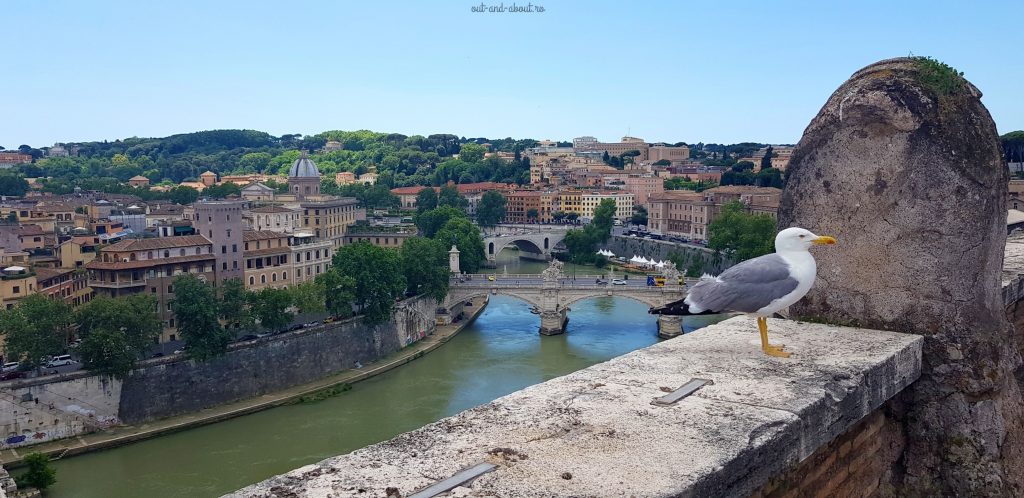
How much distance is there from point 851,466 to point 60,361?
50.0ft

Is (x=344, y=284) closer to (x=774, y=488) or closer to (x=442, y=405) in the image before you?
(x=442, y=405)

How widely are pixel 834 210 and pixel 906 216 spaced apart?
0.88 ft

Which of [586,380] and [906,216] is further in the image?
[906,216]

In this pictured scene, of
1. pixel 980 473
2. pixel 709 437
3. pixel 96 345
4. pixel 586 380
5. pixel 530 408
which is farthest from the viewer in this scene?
pixel 96 345

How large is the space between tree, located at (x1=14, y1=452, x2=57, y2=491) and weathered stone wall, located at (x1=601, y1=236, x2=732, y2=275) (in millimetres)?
21322

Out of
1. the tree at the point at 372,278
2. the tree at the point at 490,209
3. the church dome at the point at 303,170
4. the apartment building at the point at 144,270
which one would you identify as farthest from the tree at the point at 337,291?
the tree at the point at 490,209

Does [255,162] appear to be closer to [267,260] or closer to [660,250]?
[660,250]

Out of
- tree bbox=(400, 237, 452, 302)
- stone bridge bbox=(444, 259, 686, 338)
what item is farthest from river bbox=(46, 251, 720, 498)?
tree bbox=(400, 237, 452, 302)

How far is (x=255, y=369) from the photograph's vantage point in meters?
16.1

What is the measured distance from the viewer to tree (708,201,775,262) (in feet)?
84.0

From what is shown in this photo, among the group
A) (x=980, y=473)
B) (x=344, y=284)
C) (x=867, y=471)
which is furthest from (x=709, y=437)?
(x=344, y=284)

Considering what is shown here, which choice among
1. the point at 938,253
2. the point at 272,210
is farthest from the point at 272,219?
the point at 938,253

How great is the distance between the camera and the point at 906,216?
3.10 m

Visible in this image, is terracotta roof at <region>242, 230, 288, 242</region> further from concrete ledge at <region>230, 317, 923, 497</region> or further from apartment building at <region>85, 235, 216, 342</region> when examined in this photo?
concrete ledge at <region>230, 317, 923, 497</region>
